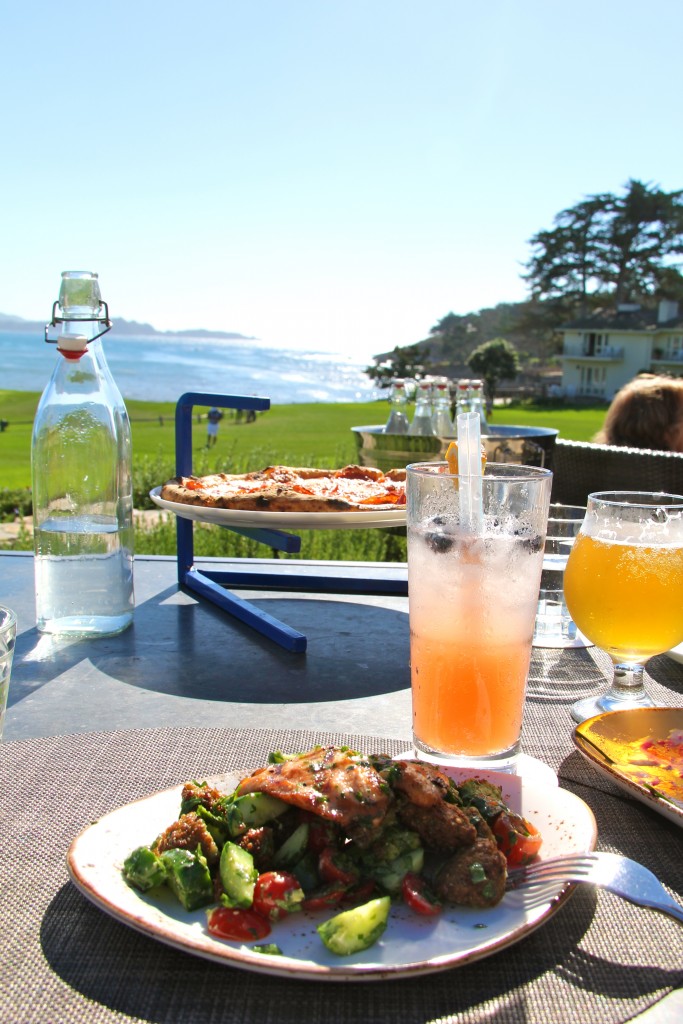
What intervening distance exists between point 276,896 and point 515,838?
28 centimetres

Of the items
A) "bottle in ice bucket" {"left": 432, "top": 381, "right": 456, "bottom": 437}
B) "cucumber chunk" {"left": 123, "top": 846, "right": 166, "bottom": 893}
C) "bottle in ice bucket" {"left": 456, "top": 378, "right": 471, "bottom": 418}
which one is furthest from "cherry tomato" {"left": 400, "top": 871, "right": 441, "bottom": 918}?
"bottle in ice bucket" {"left": 432, "top": 381, "right": 456, "bottom": 437}

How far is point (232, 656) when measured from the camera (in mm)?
1940

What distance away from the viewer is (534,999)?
819mm

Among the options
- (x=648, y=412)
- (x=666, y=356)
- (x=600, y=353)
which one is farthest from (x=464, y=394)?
(x=600, y=353)

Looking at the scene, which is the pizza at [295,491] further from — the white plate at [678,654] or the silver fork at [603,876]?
the silver fork at [603,876]

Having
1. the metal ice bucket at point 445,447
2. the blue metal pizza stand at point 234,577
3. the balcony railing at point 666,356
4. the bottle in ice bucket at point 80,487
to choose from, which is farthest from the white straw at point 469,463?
the balcony railing at point 666,356

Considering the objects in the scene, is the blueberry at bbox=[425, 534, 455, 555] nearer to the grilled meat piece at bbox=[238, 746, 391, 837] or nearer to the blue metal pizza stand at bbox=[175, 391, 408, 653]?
the grilled meat piece at bbox=[238, 746, 391, 837]

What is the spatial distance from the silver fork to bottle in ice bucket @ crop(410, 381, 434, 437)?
4108 mm

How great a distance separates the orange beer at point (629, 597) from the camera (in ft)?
4.95

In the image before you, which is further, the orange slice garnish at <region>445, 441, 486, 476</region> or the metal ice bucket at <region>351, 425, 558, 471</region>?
the metal ice bucket at <region>351, 425, 558, 471</region>

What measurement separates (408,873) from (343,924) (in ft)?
0.38

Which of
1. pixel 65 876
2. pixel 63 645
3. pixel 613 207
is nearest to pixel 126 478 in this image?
pixel 63 645

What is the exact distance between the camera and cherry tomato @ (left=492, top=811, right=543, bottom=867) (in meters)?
0.97

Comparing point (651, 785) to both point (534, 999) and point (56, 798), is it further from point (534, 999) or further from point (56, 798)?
point (56, 798)
